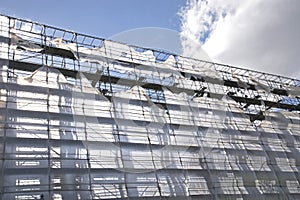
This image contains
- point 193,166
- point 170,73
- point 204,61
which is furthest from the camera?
point 204,61

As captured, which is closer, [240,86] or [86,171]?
[86,171]

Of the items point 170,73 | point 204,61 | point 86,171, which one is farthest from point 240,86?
point 86,171

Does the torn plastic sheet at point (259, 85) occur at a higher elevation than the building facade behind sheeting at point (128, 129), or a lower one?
higher

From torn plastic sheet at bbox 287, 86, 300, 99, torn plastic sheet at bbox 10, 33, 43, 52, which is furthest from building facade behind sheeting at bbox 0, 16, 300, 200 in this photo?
torn plastic sheet at bbox 287, 86, 300, 99

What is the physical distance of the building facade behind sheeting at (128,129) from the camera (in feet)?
15.2

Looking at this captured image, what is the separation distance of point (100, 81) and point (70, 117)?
1446 mm

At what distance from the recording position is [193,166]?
5969 millimetres

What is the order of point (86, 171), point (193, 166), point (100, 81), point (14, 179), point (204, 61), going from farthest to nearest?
point (204, 61), point (100, 81), point (193, 166), point (86, 171), point (14, 179)

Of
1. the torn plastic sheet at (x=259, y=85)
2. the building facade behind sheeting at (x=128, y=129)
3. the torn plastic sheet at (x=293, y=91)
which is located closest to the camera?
the building facade behind sheeting at (x=128, y=129)

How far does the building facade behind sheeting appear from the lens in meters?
4.64

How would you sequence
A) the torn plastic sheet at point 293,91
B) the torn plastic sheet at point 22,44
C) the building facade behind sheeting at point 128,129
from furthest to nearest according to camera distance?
1. the torn plastic sheet at point 293,91
2. the torn plastic sheet at point 22,44
3. the building facade behind sheeting at point 128,129

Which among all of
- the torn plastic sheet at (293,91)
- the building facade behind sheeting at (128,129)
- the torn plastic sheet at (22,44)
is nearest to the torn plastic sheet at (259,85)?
the building facade behind sheeting at (128,129)

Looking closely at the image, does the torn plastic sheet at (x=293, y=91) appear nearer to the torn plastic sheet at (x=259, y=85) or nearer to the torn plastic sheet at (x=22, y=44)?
the torn plastic sheet at (x=259, y=85)

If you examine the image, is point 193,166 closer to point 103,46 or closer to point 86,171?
point 86,171
